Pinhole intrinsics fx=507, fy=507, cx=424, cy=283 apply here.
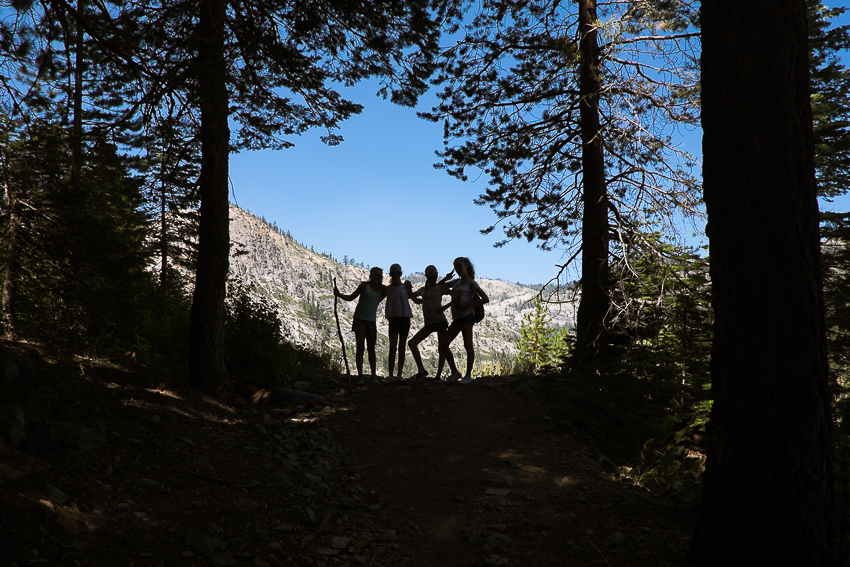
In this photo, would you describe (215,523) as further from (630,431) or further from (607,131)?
(607,131)

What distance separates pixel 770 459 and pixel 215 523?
11.9ft

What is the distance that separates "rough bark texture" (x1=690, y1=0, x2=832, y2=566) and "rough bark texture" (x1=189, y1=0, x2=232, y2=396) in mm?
5910

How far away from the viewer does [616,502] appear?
4.55 m

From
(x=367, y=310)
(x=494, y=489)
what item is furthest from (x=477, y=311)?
(x=494, y=489)

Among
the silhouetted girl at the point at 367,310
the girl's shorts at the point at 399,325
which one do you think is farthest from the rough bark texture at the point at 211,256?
the girl's shorts at the point at 399,325

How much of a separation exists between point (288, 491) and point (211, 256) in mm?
3825

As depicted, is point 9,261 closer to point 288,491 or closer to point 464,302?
point 288,491

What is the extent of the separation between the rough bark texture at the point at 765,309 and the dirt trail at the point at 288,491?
2.33ft

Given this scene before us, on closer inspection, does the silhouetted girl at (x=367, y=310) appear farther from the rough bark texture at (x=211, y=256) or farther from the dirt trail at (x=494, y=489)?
the rough bark texture at (x=211, y=256)

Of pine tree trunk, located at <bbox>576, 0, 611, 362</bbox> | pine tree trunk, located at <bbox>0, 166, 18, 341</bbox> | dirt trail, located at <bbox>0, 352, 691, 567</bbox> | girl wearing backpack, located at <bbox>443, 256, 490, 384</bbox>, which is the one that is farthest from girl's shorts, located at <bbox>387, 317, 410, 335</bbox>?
pine tree trunk, located at <bbox>0, 166, 18, 341</bbox>

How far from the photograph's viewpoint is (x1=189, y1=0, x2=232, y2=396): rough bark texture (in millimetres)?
6879

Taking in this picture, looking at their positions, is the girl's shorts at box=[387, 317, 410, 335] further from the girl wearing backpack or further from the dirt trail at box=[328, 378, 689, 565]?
the dirt trail at box=[328, 378, 689, 565]

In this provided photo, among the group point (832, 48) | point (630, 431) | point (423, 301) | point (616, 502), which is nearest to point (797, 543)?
point (616, 502)

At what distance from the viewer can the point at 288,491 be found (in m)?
4.51
